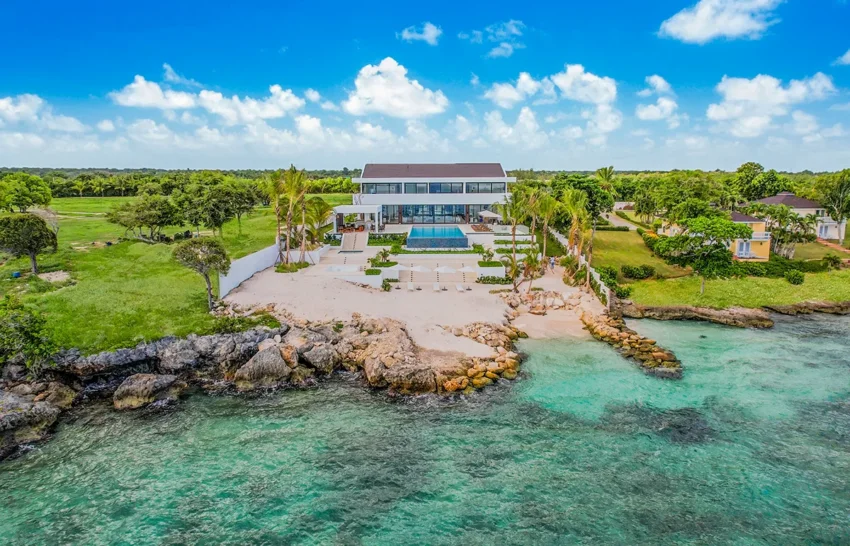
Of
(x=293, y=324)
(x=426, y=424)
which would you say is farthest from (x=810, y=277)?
(x=293, y=324)

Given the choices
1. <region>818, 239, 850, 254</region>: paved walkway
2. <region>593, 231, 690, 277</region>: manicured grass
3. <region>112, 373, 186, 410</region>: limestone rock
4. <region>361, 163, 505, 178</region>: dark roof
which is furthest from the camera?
<region>361, 163, 505, 178</region>: dark roof

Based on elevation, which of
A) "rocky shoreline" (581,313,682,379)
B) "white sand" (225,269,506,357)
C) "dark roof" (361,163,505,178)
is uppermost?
"dark roof" (361,163,505,178)

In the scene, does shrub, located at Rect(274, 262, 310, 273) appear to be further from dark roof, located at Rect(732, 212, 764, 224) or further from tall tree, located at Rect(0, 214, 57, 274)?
dark roof, located at Rect(732, 212, 764, 224)

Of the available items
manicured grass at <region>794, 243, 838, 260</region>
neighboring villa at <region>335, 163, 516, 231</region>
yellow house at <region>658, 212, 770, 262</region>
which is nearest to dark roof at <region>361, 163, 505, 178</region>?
neighboring villa at <region>335, 163, 516, 231</region>

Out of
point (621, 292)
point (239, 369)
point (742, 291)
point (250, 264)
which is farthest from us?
point (250, 264)

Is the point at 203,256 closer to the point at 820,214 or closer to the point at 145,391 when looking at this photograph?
the point at 145,391

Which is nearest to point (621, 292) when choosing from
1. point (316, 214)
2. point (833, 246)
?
point (316, 214)

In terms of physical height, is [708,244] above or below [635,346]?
above
